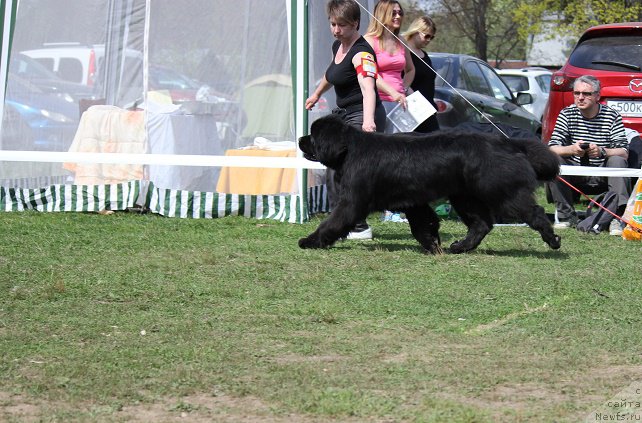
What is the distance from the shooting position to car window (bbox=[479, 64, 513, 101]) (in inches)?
545

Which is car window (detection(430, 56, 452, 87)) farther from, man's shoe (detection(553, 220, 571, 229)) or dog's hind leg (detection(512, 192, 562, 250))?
dog's hind leg (detection(512, 192, 562, 250))

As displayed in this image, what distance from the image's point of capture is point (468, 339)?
4.80 meters

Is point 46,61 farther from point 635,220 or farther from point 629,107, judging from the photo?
point 629,107

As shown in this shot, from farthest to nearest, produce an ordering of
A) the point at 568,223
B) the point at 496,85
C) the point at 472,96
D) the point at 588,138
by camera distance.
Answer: the point at 496,85 < the point at 472,96 < the point at 568,223 < the point at 588,138

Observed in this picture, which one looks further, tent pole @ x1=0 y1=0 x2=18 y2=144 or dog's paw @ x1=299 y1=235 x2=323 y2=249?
tent pole @ x1=0 y1=0 x2=18 y2=144

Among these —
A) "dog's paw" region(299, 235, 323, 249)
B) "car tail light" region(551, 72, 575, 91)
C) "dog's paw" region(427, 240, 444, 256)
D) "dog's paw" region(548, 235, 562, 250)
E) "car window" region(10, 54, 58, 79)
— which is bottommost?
"dog's paw" region(299, 235, 323, 249)

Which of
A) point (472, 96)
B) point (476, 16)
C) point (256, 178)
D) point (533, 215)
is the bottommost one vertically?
point (256, 178)

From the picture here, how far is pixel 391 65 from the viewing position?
803 cm

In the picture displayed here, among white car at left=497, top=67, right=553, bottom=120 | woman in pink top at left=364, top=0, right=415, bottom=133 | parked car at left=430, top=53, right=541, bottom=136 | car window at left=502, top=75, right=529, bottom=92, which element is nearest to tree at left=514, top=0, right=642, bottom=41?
white car at left=497, top=67, right=553, bottom=120

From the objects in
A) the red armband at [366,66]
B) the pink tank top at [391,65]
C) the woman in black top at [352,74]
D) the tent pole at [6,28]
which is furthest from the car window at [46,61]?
the red armband at [366,66]

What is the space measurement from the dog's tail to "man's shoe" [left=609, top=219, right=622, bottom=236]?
1.86 meters

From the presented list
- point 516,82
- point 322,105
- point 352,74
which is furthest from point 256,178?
point 516,82

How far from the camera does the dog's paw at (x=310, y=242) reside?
7.26 metres

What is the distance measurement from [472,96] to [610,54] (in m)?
2.14
